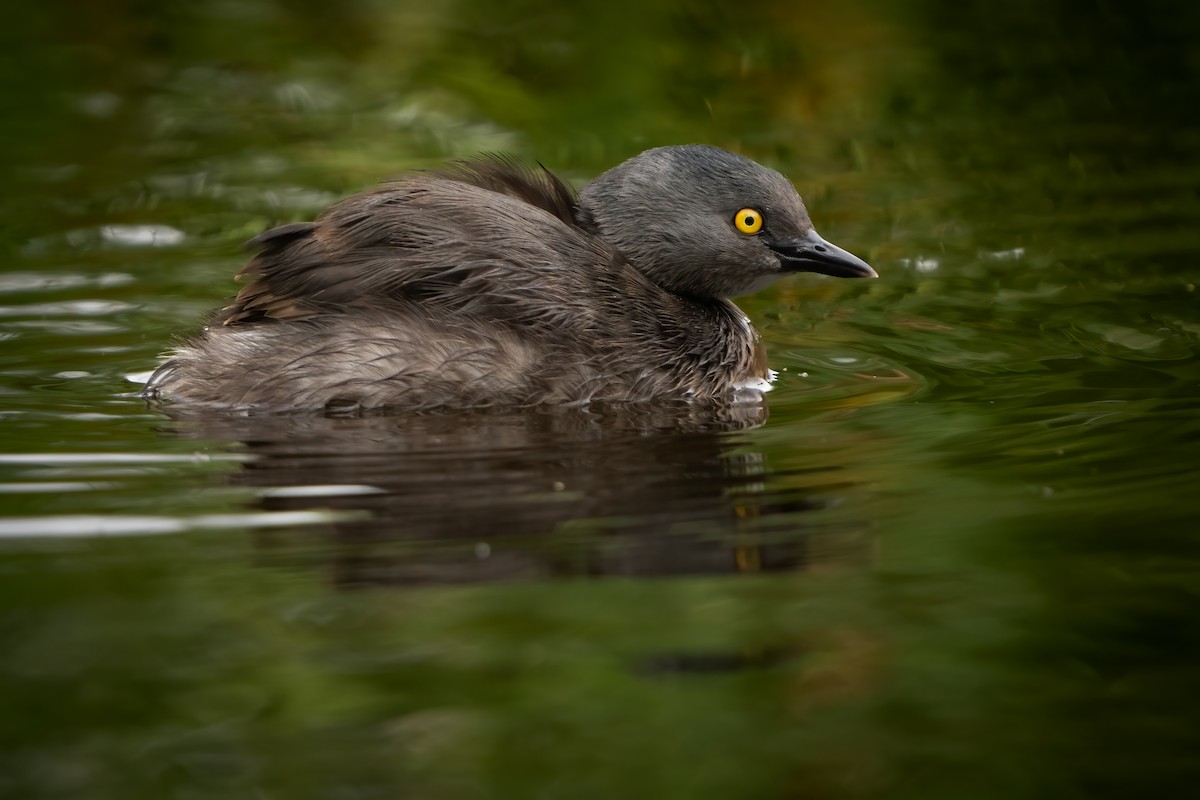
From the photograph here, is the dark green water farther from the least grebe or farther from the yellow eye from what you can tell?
the yellow eye

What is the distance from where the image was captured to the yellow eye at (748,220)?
24.2 ft

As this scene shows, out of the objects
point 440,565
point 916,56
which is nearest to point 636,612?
point 440,565

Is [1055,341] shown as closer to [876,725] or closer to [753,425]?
[753,425]

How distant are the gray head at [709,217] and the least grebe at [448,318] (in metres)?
0.13

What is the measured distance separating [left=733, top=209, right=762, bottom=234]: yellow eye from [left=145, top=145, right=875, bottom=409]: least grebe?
0.29 metres

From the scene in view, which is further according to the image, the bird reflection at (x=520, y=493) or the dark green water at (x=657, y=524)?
the bird reflection at (x=520, y=493)

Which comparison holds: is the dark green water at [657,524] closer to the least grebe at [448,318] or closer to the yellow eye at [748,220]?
the least grebe at [448,318]

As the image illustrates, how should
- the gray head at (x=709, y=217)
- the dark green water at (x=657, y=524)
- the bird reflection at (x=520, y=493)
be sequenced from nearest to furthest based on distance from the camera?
the dark green water at (x=657, y=524)
the bird reflection at (x=520, y=493)
the gray head at (x=709, y=217)

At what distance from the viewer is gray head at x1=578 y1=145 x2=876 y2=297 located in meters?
7.37

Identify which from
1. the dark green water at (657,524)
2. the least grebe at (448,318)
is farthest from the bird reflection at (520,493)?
the least grebe at (448,318)

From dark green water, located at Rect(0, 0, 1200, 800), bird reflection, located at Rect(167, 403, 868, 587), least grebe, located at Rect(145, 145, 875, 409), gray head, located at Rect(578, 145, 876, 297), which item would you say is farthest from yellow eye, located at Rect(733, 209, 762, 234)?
bird reflection, located at Rect(167, 403, 868, 587)

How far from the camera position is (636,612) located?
14.2ft

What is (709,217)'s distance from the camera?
290 inches

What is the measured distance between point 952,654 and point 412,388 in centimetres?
301
